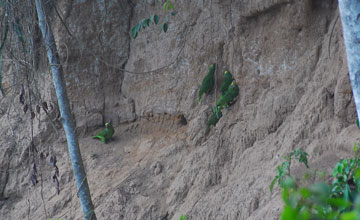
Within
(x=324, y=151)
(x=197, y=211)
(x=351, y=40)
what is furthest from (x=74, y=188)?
(x=351, y=40)

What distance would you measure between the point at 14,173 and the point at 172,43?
11.0 feet

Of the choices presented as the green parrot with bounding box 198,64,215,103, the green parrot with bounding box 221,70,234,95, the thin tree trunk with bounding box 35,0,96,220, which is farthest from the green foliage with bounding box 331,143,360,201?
the green parrot with bounding box 198,64,215,103

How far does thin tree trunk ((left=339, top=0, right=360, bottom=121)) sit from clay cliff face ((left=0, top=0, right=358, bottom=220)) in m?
1.59

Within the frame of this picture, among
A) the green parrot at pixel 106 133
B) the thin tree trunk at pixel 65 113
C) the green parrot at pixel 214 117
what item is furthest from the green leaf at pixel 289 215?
the green parrot at pixel 106 133

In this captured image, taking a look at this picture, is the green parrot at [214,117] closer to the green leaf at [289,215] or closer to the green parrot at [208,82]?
the green parrot at [208,82]

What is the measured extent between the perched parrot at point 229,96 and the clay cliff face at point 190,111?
0.08 m

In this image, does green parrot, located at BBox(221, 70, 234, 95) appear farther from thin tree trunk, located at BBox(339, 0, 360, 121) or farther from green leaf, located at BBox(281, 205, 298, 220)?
green leaf, located at BBox(281, 205, 298, 220)

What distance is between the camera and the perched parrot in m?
6.40

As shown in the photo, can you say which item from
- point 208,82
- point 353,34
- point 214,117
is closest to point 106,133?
point 208,82

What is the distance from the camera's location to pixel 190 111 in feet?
23.1

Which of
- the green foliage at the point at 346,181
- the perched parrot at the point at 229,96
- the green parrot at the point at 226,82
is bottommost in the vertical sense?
the green foliage at the point at 346,181

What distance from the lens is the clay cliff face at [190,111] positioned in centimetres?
521

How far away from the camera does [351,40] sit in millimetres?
3094

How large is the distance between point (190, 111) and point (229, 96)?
84 centimetres
